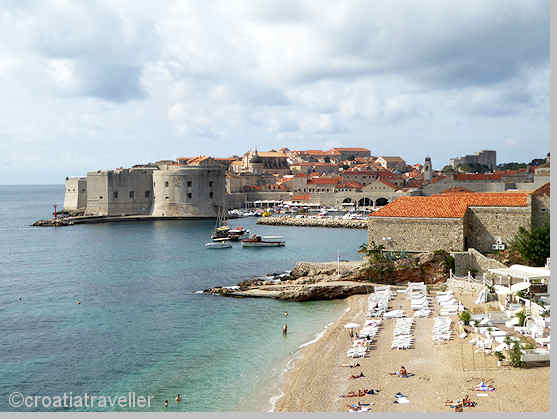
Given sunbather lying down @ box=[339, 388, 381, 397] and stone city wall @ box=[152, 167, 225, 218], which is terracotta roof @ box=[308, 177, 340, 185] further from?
sunbather lying down @ box=[339, 388, 381, 397]

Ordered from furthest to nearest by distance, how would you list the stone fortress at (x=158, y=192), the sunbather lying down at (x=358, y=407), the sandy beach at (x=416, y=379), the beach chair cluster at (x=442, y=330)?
the stone fortress at (x=158, y=192) < the beach chair cluster at (x=442, y=330) < the sunbather lying down at (x=358, y=407) < the sandy beach at (x=416, y=379)

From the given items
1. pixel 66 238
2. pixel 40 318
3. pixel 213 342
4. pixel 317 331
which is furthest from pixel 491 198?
pixel 66 238

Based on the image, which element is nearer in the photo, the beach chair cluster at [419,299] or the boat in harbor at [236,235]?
the beach chair cluster at [419,299]

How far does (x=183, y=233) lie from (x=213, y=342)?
32.0 m

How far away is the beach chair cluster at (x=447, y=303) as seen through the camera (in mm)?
16641

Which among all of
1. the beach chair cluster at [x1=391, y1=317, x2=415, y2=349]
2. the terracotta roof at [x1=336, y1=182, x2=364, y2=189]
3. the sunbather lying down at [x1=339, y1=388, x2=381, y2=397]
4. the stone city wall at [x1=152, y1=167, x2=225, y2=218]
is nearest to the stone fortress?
the stone city wall at [x1=152, y1=167, x2=225, y2=218]

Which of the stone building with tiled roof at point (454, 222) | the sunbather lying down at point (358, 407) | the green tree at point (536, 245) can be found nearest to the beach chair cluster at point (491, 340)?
the sunbather lying down at point (358, 407)

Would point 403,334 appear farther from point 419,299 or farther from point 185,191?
point 185,191

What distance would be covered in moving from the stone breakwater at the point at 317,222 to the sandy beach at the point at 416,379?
37145 mm

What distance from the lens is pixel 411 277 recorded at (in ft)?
70.6

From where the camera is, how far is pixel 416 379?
1198 centimetres

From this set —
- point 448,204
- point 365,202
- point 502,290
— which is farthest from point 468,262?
point 365,202

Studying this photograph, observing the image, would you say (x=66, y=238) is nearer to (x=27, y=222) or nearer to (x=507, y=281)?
(x=27, y=222)

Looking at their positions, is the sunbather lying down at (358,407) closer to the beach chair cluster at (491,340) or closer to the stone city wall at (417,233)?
the beach chair cluster at (491,340)
